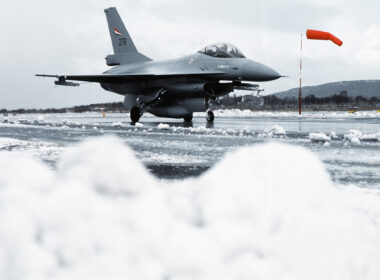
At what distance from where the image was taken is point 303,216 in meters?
2.08

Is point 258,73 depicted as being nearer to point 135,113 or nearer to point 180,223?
point 135,113

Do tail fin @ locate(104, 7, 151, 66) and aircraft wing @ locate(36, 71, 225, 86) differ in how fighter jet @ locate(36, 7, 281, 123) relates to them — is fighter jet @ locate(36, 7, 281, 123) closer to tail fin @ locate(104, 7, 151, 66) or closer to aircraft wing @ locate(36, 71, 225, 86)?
aircraft wing @ locate(36, 71, 225, 86)

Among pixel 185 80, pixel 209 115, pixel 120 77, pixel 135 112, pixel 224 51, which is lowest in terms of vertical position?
pixel 209 115

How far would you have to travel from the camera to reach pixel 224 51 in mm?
15000

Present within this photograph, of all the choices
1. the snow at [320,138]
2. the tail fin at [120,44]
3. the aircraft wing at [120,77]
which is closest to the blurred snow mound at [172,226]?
the snow at [320,138]

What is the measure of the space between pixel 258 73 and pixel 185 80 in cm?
295

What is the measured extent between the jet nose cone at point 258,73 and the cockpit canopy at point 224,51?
2.81 ft

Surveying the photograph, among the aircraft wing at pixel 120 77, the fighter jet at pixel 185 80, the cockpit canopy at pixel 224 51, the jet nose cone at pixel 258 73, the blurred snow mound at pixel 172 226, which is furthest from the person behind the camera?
the aircraft wing at pixel 120 77

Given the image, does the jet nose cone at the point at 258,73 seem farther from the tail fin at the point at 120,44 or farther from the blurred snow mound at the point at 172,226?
the blurred snow mound at the point at 172,226

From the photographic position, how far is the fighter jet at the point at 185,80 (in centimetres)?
1450

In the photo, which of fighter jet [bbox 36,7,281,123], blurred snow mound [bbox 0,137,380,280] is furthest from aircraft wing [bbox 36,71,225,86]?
blurred snow mound [bbox 0,137,380,280]

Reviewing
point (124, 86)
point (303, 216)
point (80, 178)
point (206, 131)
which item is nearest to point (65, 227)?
point (80, 178)

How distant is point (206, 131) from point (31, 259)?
9.64 m

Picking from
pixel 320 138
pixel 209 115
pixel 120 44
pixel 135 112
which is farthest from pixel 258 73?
pixel 120 44
